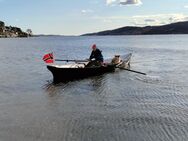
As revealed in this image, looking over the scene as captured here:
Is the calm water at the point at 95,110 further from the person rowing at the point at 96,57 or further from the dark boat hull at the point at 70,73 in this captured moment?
the person rowing at the point at 96,57

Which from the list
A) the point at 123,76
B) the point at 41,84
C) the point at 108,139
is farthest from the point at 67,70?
the point at 108,139

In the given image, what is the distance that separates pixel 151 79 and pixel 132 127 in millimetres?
12966

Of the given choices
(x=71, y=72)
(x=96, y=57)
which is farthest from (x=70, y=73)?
(x=96, y=57)

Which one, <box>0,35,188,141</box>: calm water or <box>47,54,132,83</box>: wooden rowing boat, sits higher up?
Result: <box>47,54,132,83</box>: wooden rowing boat

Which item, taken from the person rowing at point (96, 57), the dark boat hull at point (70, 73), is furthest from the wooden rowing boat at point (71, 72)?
the person rowing at point (96, 57)

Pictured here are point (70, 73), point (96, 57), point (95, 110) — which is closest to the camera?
point (95, 110)

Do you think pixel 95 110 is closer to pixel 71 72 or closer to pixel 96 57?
pixel 71 72

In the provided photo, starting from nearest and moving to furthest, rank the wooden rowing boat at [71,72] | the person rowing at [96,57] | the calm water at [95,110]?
1. the calm water at [95,110]
2. the wooden rowing boat at [71,72]
3. the person rowing at [96,57]

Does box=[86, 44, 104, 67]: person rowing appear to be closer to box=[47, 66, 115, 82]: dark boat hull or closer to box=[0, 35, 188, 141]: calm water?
box=[47, 66, 115, 82]: dark boat hull

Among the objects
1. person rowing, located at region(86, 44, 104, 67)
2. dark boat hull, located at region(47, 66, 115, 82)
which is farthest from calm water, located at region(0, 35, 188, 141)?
person rowing, located at region(86, 44, 104, 67)

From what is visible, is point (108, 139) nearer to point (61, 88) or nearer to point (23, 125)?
point (23, 125)

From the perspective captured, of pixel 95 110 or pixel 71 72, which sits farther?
pixel 71 72

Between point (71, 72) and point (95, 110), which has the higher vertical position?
point (71, 72)

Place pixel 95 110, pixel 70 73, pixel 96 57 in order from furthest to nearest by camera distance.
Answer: pixel 96 57, pixel 70 73, pixel 95 110
